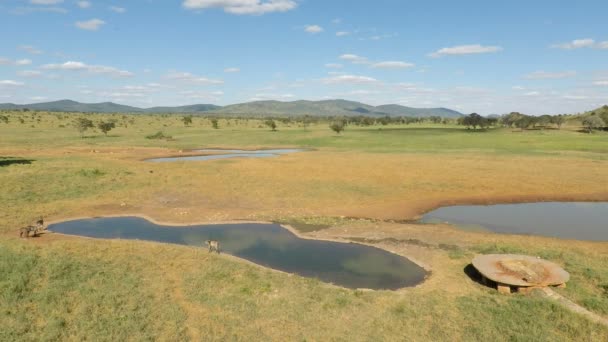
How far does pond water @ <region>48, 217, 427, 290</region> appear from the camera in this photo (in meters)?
19.3

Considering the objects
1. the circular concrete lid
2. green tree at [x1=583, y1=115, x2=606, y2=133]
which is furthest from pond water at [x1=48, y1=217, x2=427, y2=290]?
green tree at [x1=583, y1=115, x2=606, y2=133]

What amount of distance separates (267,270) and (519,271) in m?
11.7

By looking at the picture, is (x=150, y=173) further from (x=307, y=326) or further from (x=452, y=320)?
(x=452, y=320)

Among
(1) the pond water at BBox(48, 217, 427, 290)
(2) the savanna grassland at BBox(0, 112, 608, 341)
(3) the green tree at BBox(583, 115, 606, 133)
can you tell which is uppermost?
(3) the green tree at BBox(583, 115, 606, 133)

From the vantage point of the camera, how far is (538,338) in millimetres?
13352

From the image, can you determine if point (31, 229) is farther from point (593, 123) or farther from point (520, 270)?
point (593, 123)

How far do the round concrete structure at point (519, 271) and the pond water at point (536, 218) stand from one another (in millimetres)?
8303

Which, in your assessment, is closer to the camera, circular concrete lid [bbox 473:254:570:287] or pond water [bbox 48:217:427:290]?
circular concrete lid [bbox 473:254:570:287]

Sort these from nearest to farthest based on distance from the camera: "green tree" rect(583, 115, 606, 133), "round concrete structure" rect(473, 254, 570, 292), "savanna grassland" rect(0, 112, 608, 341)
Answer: "savanna grassland" rect(0, 112, 608, 341) < "round concrete structure" rect(473, 254, 570, 292) < "green tree" rect(583, 115, 606, 133)

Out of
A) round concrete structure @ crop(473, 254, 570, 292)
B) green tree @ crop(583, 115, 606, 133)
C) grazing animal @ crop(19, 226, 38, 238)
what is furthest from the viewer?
green tree @ crop(583, 115, 606, 133)

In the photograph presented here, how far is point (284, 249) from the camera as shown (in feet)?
75.9

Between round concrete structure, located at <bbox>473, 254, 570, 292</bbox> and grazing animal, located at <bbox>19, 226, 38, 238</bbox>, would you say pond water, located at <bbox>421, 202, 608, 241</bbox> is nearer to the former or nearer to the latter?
round concrete structure, located at <bbox>473, 254, 570, 292</bbox>

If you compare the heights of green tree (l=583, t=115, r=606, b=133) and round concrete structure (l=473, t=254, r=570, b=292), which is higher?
green tree (l=583, t=115, r=606, b=133)

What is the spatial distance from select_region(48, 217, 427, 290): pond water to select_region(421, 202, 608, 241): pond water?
9528mm
